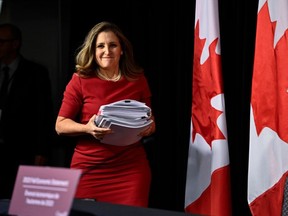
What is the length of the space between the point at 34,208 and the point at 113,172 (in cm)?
130

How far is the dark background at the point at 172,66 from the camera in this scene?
3162 millimetres

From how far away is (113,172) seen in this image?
2.42m

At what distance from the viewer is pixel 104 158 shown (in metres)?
2.41

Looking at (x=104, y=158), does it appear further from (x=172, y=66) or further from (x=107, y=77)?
(x=172, y=66)

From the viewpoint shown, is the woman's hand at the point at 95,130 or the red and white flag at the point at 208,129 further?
the red and white flag at the point at 208,129

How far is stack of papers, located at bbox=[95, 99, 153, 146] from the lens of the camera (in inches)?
90.2

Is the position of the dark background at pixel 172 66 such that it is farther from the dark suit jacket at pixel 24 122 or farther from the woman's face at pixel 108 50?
the woman's face at pixel 108 50

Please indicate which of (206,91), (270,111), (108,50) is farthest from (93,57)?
(270,111)

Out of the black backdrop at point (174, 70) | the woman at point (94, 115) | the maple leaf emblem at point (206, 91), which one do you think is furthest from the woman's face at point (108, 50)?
the black backdrop at point (174, 70)

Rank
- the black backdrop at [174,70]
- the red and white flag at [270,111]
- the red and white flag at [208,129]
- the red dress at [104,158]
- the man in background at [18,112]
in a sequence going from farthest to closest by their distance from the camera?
the man in background at [18,112], the black backdrop at [174,70], the red and white flag at [208,129], the red and white flag at [270,111], the red dress at [104,158]

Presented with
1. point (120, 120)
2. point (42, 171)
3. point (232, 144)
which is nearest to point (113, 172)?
point (120, 120)

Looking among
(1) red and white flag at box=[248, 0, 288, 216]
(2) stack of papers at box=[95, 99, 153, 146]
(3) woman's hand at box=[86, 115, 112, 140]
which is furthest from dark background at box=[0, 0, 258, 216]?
(3) woman's hand at box=[86, 115, 112, 140]

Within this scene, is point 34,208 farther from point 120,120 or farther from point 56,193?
point 120,120

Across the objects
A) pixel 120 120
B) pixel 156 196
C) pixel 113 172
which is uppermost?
pixel 120 120
